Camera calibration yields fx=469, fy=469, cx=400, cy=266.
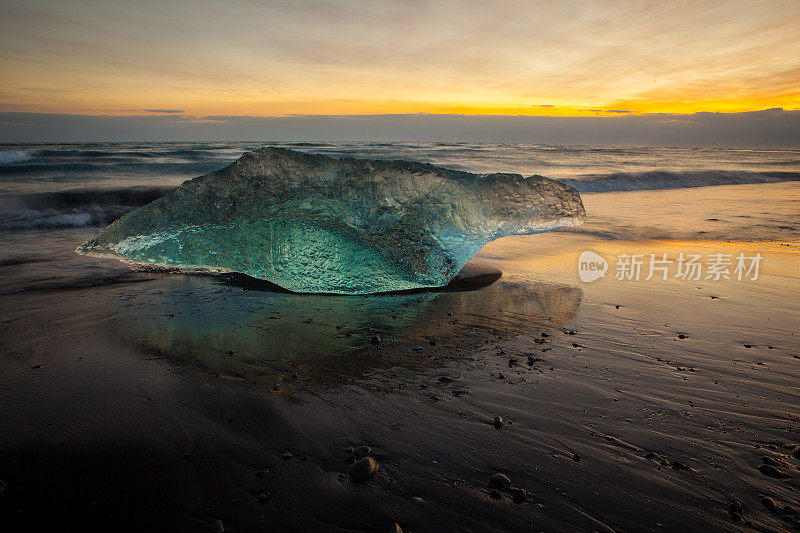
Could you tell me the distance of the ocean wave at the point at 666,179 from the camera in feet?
56.9

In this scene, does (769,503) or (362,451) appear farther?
(362,451)

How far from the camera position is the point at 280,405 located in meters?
2.40

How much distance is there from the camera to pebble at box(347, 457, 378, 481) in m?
1.85

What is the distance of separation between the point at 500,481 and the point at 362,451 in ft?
1.91

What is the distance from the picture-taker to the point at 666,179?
741 inches

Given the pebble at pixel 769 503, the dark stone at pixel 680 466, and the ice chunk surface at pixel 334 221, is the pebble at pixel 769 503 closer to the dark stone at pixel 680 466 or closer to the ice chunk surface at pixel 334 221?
the dark stone at pixel 680 466

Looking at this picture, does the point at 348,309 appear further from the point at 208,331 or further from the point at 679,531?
the point at 679,531

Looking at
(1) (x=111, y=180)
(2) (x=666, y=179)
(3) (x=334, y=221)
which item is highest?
(2) (x=666, y=179)

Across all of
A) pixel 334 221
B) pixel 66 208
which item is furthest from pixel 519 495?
pixel 66 208

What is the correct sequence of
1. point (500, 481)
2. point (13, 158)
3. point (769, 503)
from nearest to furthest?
point (769, 503) < point (500, 481) < point (13, 158)

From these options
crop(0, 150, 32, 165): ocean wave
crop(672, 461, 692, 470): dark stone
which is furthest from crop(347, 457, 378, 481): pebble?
crop(0, 150, 32, 165): ocean wave

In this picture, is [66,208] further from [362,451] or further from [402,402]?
[362,451]

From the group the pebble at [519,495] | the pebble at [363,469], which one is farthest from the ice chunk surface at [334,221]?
the pebble at [519,495]

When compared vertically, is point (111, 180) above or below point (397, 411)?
above
